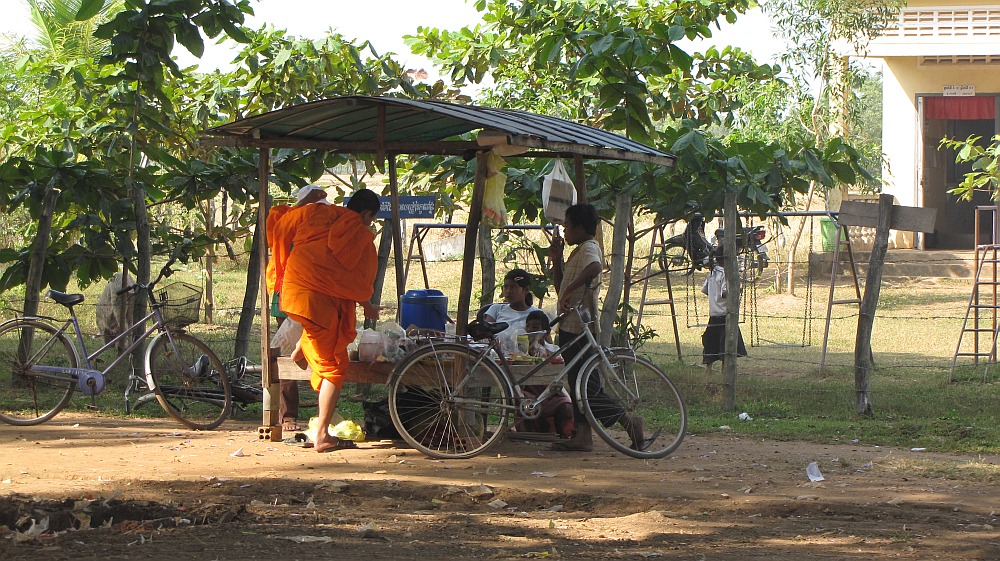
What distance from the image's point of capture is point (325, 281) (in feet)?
22.2

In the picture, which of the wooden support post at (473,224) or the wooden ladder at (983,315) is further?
the wooden ladder at (983,315)

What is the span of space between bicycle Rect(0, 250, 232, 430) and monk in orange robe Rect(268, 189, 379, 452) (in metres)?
1.31

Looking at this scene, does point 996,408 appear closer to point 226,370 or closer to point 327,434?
point 327,434

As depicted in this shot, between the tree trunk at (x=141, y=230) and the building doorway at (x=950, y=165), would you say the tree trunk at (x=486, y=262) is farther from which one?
the building doorway at (x=950, y=165)

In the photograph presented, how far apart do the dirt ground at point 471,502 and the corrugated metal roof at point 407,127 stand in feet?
6.65

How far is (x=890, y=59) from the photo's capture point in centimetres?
2217

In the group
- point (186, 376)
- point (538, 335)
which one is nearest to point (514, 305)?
point (538, 335)

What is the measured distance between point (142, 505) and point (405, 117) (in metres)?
3.37

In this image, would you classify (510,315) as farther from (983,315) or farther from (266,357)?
(983,315)

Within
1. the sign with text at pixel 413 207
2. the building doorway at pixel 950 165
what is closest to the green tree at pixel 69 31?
the sign with text at pixel 413 207

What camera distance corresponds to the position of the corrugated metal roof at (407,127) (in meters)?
6.44

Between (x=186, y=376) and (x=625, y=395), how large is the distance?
10.9ft

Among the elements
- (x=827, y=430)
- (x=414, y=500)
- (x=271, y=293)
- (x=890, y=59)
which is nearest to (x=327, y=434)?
(x=271, y=293)

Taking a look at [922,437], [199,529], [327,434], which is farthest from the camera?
[922,437]
